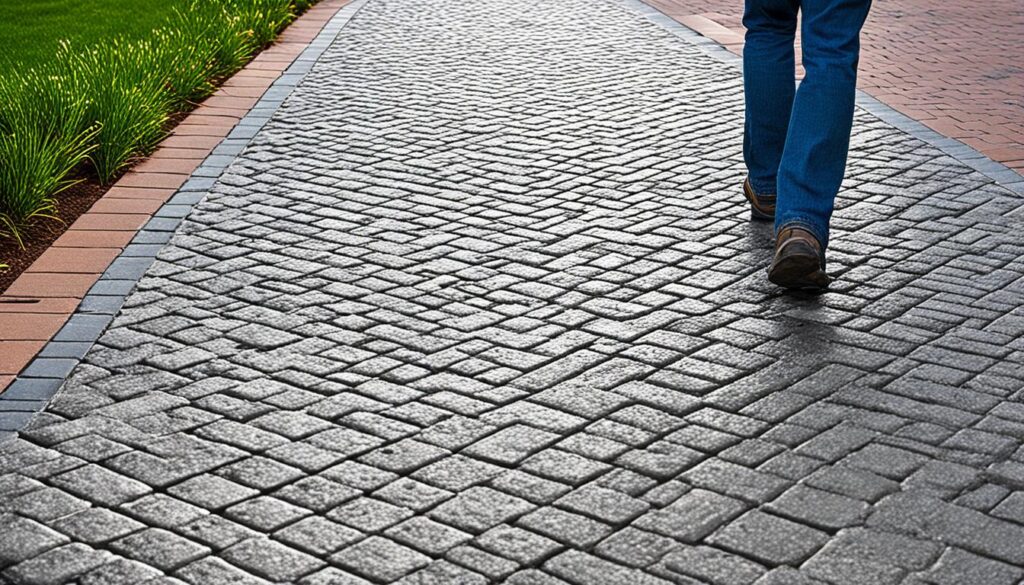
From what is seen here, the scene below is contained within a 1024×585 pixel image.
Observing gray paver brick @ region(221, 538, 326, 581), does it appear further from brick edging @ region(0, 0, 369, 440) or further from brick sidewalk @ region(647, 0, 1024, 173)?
brick sidewalk @ region(647, 0, 1024, 173)

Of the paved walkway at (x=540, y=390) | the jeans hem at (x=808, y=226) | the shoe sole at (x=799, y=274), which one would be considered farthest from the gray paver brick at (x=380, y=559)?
the jeans hem at (x=808, y=226)

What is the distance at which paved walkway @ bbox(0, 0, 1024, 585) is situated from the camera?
114 inches

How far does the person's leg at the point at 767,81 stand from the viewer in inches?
196

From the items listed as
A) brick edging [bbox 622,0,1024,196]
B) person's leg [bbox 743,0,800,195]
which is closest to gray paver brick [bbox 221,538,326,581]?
person's leg [bbox 743,0,800,195]

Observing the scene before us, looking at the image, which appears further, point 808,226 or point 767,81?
point 767,81

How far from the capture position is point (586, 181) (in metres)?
6.00

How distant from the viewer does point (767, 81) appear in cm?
502

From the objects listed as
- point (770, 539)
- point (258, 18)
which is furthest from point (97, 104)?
point (770, 539)

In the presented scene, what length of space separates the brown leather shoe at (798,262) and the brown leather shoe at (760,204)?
77cm

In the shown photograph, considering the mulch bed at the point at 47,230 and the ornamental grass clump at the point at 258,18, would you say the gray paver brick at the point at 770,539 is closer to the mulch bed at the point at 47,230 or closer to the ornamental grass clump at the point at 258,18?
the mulch bed at the point at 47,230

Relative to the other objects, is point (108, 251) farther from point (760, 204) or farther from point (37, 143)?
point (760, 204)

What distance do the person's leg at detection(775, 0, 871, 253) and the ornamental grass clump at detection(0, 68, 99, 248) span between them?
271 centimetres

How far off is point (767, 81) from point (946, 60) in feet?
14.7

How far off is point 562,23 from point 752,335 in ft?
23.5
